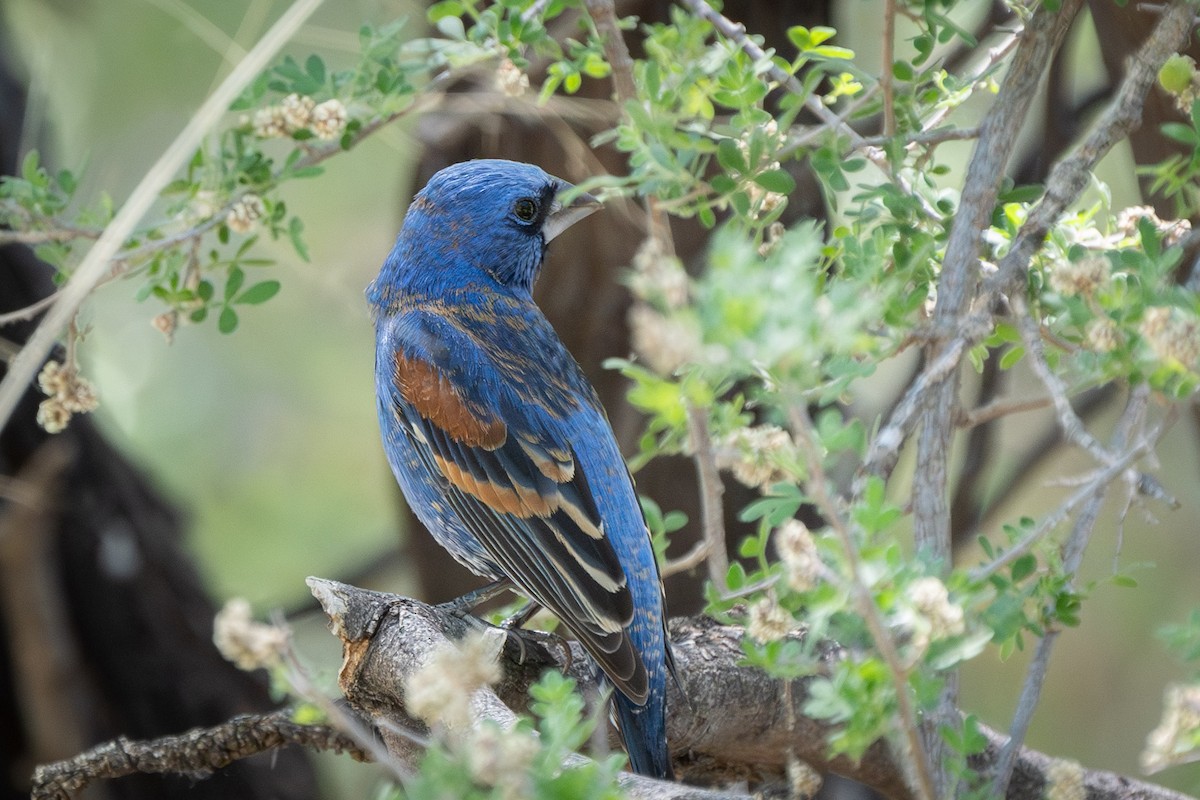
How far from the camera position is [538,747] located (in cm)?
131

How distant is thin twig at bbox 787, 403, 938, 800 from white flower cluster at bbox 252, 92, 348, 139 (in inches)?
60.8

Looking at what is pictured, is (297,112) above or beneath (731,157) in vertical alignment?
above

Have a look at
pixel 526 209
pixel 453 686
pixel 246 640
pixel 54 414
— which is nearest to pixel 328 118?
pixel 54 414

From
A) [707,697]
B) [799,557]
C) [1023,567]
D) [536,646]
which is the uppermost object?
[799,557]

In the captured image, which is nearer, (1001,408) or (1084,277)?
(1084,277)

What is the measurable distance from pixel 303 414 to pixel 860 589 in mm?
6025

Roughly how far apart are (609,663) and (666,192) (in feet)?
3.04

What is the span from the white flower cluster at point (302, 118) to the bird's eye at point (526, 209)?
799 millimetres

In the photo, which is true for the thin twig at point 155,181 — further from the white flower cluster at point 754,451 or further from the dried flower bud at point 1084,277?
the dried flower bud at point 1084,277

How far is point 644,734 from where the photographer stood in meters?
2.54

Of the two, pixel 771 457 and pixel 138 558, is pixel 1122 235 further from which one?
pixel 138 558

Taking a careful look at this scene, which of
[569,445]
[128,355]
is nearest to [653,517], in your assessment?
[569,445]

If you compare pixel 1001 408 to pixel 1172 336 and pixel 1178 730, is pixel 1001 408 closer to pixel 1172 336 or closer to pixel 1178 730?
pixel 1172 336

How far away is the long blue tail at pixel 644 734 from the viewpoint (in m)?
2.54
